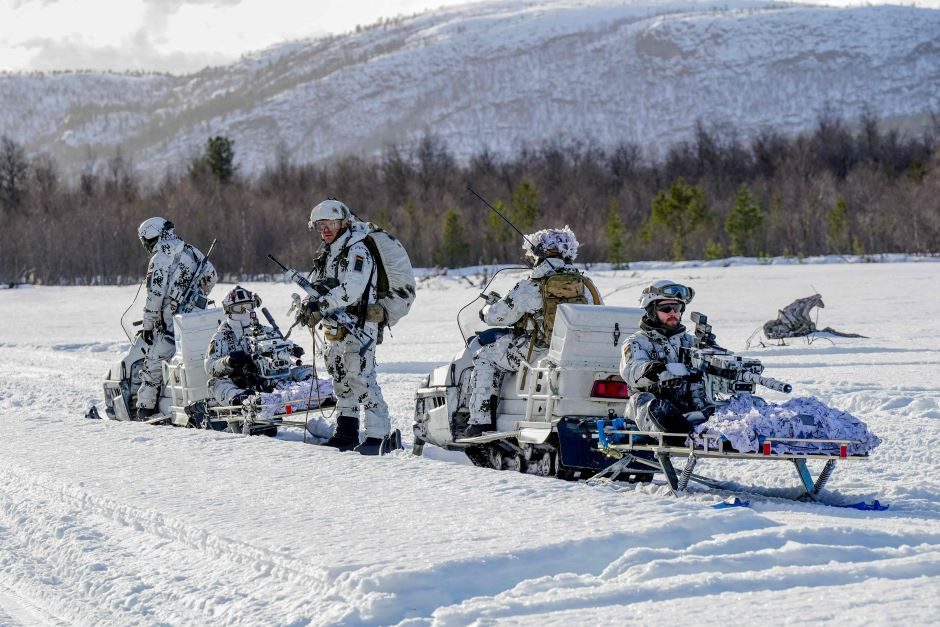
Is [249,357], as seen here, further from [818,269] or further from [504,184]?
[504,184]

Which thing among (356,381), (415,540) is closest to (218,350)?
(356,381)

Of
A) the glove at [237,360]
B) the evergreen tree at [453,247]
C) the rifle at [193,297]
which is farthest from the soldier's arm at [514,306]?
the evergreen tree at [453,247]

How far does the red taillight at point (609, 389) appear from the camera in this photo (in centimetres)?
877

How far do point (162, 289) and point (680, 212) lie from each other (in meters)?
69.3

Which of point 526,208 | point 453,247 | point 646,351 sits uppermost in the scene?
point 526,208

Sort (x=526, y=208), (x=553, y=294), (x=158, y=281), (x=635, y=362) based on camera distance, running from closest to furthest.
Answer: (x=635, y=362) < (x=553, y=294) < (x=158, y=281) < (x=526, y=208)

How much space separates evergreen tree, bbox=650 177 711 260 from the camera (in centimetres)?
7888

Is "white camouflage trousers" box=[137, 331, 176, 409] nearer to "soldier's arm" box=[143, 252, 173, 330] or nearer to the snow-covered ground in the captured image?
"soldier's arm" box=[143, 252, 173, 330]

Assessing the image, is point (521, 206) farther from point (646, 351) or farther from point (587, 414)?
point (646, 351)

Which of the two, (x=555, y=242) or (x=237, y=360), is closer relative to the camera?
(x=555, y=242)

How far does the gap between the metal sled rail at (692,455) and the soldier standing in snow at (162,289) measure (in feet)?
19.6

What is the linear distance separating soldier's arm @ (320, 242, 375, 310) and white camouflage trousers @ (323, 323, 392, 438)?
0.31 m

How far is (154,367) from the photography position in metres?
13.3

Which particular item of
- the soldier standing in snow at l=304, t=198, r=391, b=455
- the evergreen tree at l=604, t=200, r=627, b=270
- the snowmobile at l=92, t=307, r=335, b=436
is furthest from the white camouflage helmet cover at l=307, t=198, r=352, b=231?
the evergreen tree at l=604, t=200, r=627, b=270
